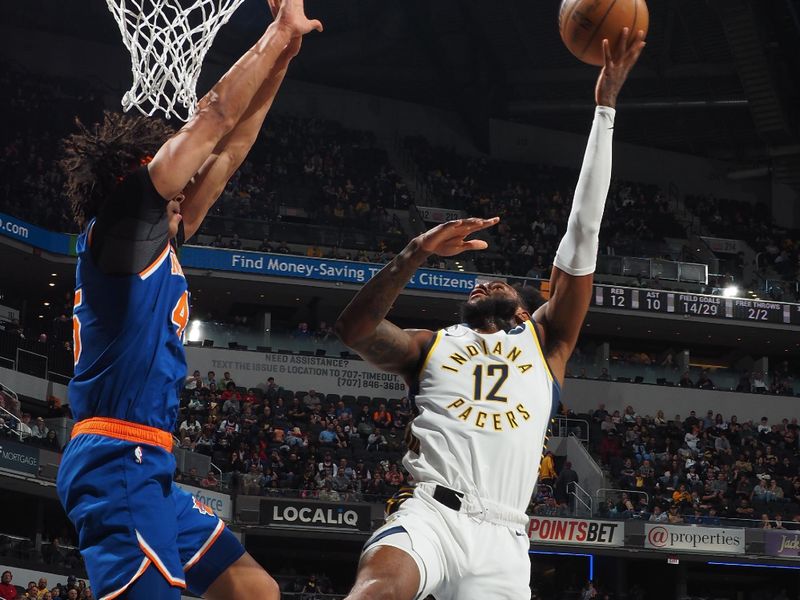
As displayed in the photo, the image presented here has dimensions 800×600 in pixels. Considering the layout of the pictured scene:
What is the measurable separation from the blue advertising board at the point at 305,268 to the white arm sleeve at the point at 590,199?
75.9 ft

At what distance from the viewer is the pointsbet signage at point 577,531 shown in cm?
2264

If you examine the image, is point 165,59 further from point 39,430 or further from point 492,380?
point 39,430

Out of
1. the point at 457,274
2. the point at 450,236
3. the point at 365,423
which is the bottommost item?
the point at 450,236

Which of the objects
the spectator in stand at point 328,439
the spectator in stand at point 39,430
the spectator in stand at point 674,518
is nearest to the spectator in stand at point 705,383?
the spectator in stand at point 674,518

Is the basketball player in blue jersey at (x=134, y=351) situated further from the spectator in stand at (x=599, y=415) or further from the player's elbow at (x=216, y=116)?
the spectator in stand at (x=599, y=415)

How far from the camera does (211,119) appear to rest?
12.8 feet

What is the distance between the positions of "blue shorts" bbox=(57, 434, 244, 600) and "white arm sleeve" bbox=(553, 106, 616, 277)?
6.85 ft

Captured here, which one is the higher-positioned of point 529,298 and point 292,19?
point 292,19

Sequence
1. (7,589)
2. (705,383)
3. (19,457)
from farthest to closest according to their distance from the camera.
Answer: (705,383) → (19,457) → (7,589)

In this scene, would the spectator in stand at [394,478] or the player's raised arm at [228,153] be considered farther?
the spectator in stand at [394,478]

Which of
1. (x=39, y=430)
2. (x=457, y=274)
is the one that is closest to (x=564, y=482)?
(x=457, y=274)

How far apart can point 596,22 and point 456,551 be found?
2.61 m

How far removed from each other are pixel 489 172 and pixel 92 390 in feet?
109

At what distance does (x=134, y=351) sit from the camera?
3.91 metres
